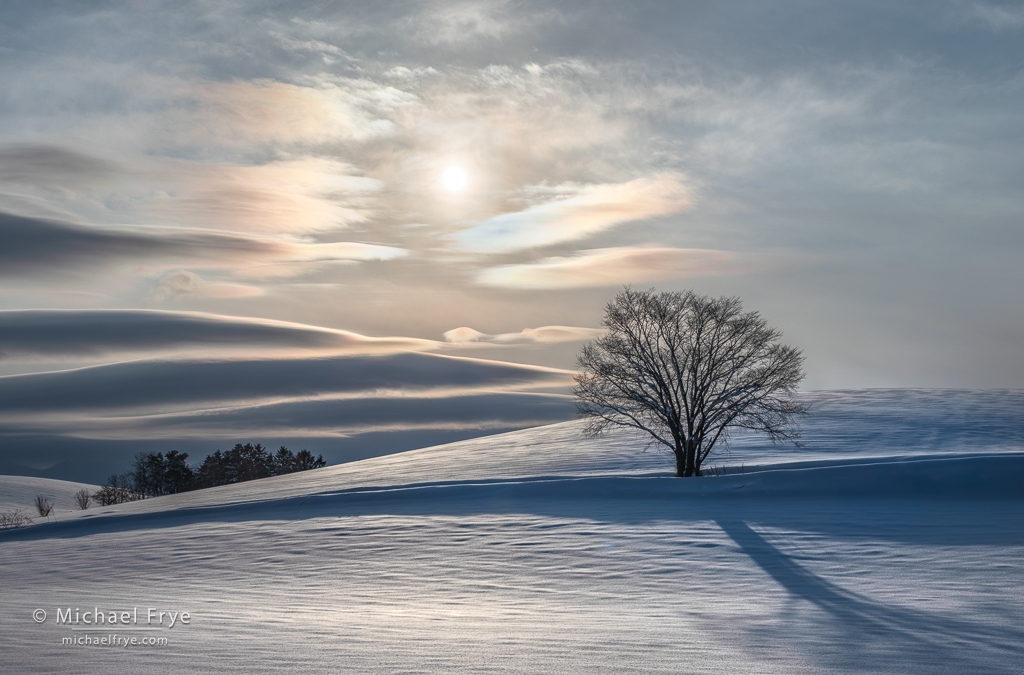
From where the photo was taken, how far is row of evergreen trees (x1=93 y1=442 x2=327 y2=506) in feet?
233

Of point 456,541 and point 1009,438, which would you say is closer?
point 456,541

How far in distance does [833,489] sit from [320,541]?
52.1 feet

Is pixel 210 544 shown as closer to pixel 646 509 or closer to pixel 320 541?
pixel 320 541

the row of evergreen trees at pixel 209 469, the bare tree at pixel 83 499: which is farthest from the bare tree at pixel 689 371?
the row of evergreen trees at pixel 209 469

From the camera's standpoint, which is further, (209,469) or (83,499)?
(209,469)

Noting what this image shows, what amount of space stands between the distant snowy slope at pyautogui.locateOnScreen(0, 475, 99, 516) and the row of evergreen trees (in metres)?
3.54

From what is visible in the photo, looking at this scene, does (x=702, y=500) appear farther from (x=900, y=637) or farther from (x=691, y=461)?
(x=900, y=637)

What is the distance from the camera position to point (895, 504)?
22047 mm

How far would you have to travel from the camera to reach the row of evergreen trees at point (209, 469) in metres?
71.0

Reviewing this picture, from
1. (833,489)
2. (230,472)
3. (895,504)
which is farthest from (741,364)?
(230,472)

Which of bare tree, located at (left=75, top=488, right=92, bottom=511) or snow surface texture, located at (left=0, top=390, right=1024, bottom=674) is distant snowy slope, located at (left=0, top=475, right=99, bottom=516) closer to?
bare tree, located at (left=75, top=488, right=92, bottom=511)

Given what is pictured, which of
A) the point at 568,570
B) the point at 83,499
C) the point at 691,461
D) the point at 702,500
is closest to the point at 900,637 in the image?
the point at 568,570

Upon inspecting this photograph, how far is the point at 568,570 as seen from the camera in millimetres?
15094

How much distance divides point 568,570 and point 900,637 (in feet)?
22.8
